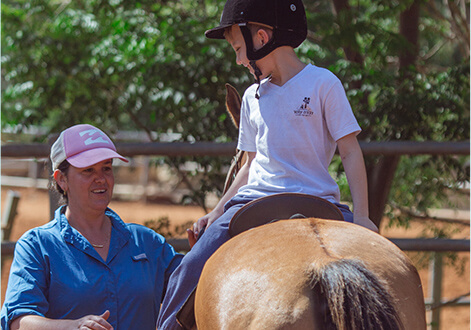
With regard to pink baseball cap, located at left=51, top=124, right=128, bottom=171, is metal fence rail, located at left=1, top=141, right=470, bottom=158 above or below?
below

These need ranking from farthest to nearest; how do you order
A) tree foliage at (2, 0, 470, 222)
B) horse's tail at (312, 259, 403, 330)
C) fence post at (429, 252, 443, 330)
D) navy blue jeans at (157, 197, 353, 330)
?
fence post at (429, 252, 443, 330), tree foliage at (2, 0, 470, 222), navy blue jeans at (157, 197, 353, 330), horse's tail at (312, 259, 403, 330)

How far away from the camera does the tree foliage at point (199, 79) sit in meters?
5.14

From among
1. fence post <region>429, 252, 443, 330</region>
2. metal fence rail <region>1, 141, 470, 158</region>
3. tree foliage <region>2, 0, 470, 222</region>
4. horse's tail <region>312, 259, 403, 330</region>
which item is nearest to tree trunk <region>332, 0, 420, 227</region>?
tree foliage <region>2, 0, 470, 222</region>

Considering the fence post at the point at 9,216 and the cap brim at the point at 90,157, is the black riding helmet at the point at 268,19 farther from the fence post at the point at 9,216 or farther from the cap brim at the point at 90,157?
the fence post at the point at 9,216

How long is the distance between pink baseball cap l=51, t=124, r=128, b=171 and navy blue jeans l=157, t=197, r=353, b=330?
0.62 metres

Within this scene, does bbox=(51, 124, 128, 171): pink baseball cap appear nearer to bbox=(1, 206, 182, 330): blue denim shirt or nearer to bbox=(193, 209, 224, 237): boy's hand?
bbox=(1, 206, 182, 330): blue denim shirt

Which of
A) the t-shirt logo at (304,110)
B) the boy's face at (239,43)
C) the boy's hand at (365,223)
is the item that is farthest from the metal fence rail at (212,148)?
the boy's hand at (365,223)

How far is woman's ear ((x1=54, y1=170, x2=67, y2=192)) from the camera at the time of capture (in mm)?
2658

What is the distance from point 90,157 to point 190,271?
728mm

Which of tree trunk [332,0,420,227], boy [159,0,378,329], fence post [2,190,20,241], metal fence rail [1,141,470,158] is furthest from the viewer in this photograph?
fence post [2,190,20,241]

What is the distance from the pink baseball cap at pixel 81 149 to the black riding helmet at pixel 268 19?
0.73 m

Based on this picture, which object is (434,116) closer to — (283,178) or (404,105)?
(404,105)

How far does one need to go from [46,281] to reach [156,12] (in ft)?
12.1

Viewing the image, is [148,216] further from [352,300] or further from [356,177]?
[352,300]
